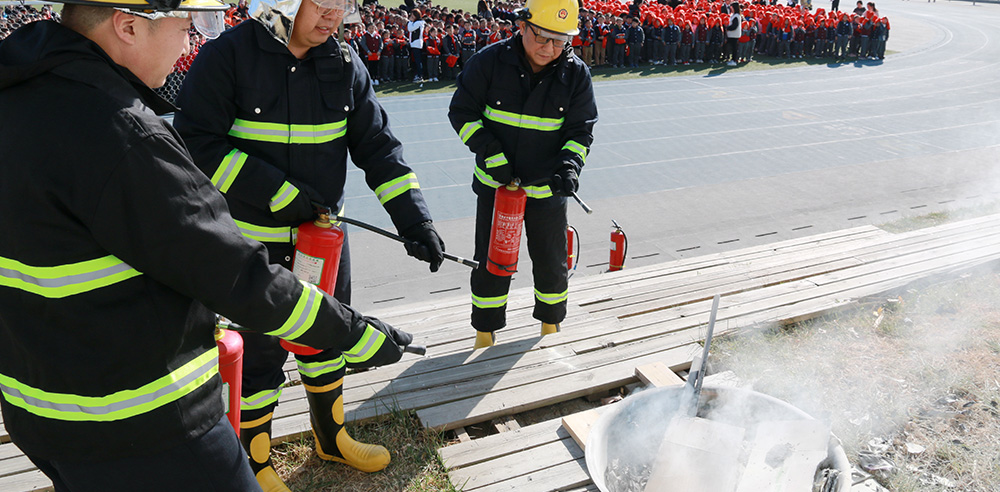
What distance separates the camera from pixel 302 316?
1.91 metres

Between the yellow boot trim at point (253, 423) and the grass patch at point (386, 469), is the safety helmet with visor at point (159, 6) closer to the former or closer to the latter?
the yellow boot trim at point (253, 423)

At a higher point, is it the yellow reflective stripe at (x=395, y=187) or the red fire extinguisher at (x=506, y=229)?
the yellow reflective stripe at (x=395, y=187)

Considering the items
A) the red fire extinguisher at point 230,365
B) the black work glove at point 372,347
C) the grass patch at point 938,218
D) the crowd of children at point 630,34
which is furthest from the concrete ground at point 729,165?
the black work glove at point 372,347

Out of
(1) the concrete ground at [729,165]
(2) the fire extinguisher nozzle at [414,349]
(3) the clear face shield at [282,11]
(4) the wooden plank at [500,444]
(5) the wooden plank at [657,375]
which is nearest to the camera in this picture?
(2) the fire extinguisher nozzle at [414,349]

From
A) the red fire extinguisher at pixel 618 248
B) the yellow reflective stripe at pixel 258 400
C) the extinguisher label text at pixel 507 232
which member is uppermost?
the extinguisher label text at pixel 507 232

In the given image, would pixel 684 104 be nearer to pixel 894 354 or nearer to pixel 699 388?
pixel 894 354

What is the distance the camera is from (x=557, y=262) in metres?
4.37

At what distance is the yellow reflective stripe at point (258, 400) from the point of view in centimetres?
288

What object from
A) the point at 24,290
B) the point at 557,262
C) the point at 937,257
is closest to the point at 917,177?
the point at 937,257

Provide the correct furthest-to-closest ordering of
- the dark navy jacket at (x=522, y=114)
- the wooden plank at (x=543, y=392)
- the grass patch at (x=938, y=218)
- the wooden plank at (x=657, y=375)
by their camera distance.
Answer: the grass patch at (x=938, y=218), the dark navy jacket at (x=522, y=114), the wooden plank at (x=657, y=375), the wooden plank at (x=543, y=392)

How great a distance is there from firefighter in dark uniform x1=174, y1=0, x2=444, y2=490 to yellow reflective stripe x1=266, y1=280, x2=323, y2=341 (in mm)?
891

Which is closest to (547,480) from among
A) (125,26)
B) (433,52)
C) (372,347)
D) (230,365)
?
(372,347)

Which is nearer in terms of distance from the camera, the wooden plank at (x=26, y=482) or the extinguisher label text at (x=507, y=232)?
the wooden plank at (x=26, y=482)

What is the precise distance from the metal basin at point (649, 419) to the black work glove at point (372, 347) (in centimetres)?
86
